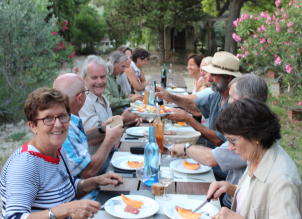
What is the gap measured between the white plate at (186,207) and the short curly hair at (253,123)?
44 centimetres

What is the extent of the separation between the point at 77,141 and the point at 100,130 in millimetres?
860

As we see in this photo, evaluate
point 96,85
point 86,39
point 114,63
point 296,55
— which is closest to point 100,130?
point 96,85

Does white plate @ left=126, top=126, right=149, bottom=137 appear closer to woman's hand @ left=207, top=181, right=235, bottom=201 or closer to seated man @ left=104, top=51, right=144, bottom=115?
seated man @ left=104, top=51, right=144, bottom=115

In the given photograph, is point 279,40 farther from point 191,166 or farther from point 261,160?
point 261,160

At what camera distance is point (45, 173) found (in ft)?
5.49

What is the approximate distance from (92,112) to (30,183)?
1.77 metres

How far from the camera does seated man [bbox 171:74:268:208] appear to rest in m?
2.17

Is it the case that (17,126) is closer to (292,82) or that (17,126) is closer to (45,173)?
(45,173)

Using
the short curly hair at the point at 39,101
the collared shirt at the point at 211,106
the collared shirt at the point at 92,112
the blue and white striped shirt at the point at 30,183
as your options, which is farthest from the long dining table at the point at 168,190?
the collared shirt at the point at 211,106

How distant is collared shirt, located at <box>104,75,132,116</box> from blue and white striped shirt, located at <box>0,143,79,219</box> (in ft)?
8.63

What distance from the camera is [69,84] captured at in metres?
2.36

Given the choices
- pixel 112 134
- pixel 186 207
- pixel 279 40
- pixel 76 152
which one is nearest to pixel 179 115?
pixel 112 134

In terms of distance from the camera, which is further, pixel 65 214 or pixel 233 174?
pixel 233 174

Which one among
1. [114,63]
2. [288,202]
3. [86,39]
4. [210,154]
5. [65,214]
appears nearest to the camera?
[288,202]
